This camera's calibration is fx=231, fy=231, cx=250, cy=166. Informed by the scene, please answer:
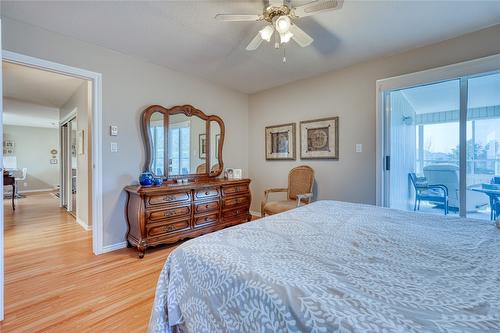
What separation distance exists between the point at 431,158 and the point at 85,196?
4.90 meters

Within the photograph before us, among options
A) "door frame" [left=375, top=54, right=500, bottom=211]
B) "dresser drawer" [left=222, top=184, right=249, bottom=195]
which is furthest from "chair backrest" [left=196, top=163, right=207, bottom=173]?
"door frame" [left=375, top=54, right=500, bottom=211]

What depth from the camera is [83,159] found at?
386 cm

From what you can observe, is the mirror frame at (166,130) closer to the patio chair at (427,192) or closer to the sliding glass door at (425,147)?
the sliding glass door at (425,147)

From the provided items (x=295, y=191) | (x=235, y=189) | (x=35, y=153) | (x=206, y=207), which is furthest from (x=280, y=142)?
(x=35, y=153)

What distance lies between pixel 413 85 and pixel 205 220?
3034 mm

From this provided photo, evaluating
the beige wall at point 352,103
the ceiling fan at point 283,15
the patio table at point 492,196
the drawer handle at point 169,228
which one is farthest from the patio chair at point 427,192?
the drawer handle at point 169,228

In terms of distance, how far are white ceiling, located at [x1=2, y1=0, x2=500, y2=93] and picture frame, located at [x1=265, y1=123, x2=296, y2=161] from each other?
3.65 feet

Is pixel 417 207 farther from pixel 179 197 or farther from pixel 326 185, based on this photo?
pixel 179 197

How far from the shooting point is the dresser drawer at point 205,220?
120 inches

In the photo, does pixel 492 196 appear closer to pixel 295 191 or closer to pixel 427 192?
pixel 427 192

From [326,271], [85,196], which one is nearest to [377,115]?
[326,271]

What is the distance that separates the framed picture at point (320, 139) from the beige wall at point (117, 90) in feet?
6.13

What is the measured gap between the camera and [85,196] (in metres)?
3.71

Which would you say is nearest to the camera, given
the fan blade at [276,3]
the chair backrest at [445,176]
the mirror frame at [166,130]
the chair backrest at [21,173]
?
the fan blade at [276,3]
